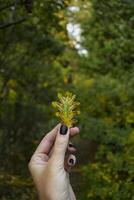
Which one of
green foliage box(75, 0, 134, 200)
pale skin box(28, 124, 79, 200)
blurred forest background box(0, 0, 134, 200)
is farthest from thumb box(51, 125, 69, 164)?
green foliage box(75, 0, 134, 200)

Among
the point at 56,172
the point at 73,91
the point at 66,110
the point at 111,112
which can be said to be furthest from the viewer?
the point at 111,112

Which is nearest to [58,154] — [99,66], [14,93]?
[14,93]

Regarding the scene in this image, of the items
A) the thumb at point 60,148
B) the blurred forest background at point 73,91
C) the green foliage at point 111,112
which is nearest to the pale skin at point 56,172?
the thumb at point 60,148

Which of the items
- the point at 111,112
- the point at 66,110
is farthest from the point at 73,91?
the point at 66,110

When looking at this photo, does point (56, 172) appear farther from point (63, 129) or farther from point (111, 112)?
point (111, 112)

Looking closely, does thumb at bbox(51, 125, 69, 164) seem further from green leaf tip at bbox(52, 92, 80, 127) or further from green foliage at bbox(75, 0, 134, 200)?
green foliage at bbox(75, 0, 134, 200)

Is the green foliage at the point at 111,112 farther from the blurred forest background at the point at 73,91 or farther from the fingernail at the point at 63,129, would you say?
the fingernail at the point at 63,129

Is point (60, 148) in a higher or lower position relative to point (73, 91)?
higher

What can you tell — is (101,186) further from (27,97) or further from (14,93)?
(14,93)

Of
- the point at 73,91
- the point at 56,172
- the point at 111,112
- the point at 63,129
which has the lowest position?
the point at 111,112

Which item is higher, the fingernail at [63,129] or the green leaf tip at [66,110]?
the green leaf tip at [66,110]
